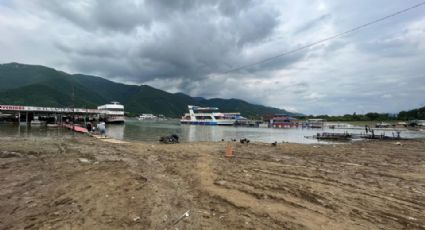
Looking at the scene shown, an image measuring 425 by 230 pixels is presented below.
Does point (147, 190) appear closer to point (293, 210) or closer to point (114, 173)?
point (114, 173)

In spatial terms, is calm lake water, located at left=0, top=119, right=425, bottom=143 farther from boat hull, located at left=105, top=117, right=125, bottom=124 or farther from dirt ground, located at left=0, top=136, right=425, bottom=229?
boat hull, located at left=105, top=117, right=125, bottom=124

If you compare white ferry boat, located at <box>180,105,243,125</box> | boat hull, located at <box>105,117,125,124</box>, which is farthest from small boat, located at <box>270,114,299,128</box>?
boat hull, located at <box>105,117,125,124</box>

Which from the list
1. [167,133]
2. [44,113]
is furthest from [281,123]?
[44,113]

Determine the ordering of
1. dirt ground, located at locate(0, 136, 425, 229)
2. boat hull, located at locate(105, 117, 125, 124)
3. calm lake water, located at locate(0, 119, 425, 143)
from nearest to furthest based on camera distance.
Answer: dirt ground, located at locate(0, 136, 425, 229)
calm lake water, located at locate(0, 119, 425, 143)
boat hull, located at locate(105, 117, 125, 124)

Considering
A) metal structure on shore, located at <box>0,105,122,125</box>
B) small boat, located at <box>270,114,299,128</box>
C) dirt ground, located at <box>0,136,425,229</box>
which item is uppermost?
metal structure on shore, located at <box>0,105,122,125</box>

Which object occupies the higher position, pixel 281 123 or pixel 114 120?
pixel 114 120

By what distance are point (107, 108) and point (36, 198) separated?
327 ft

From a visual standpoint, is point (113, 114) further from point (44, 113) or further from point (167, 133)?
point (167, 133)

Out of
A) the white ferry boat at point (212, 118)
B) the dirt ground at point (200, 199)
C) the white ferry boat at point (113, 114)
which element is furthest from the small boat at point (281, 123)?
the dirt ground at point (200, 199)

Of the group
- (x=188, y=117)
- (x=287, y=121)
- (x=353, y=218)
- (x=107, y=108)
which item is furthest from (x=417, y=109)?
(x=353, y=218)

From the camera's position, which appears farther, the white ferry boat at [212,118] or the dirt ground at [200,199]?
the white ferry boat at [212,118]

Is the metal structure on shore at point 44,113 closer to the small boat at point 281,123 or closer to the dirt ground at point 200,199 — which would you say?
the dirt ground at point 200,199

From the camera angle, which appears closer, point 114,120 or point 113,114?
point 114,120

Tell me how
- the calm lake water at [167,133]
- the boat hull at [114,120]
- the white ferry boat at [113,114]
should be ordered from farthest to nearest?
the white ferry boat at [113,114], the boat hull at [114,120], the calm lake water at [167,133]
